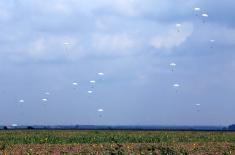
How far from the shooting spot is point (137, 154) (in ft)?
124

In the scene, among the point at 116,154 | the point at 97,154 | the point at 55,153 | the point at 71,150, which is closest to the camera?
the point at 116,154

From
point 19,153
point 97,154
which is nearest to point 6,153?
point 19,153

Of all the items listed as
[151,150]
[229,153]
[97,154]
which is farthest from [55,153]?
[229,153]

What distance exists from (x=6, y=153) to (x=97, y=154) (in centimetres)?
681

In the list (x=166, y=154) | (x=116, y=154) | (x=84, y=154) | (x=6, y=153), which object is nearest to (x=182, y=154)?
(x=166, y=154)

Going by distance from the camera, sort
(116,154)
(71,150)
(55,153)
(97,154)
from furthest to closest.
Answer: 1. (71,150)
2. (55,153)
3. (97,154)
4. (116,154)

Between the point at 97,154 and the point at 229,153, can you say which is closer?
the point at 97,154

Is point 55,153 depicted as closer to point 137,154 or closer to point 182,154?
point 137,154

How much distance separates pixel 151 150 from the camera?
133ft

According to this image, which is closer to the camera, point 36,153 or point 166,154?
point 166,154

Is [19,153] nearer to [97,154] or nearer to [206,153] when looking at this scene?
[97,154]

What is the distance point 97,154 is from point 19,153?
626 cm

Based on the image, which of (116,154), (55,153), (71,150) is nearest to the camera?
(116,154)

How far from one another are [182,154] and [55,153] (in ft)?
32.9
